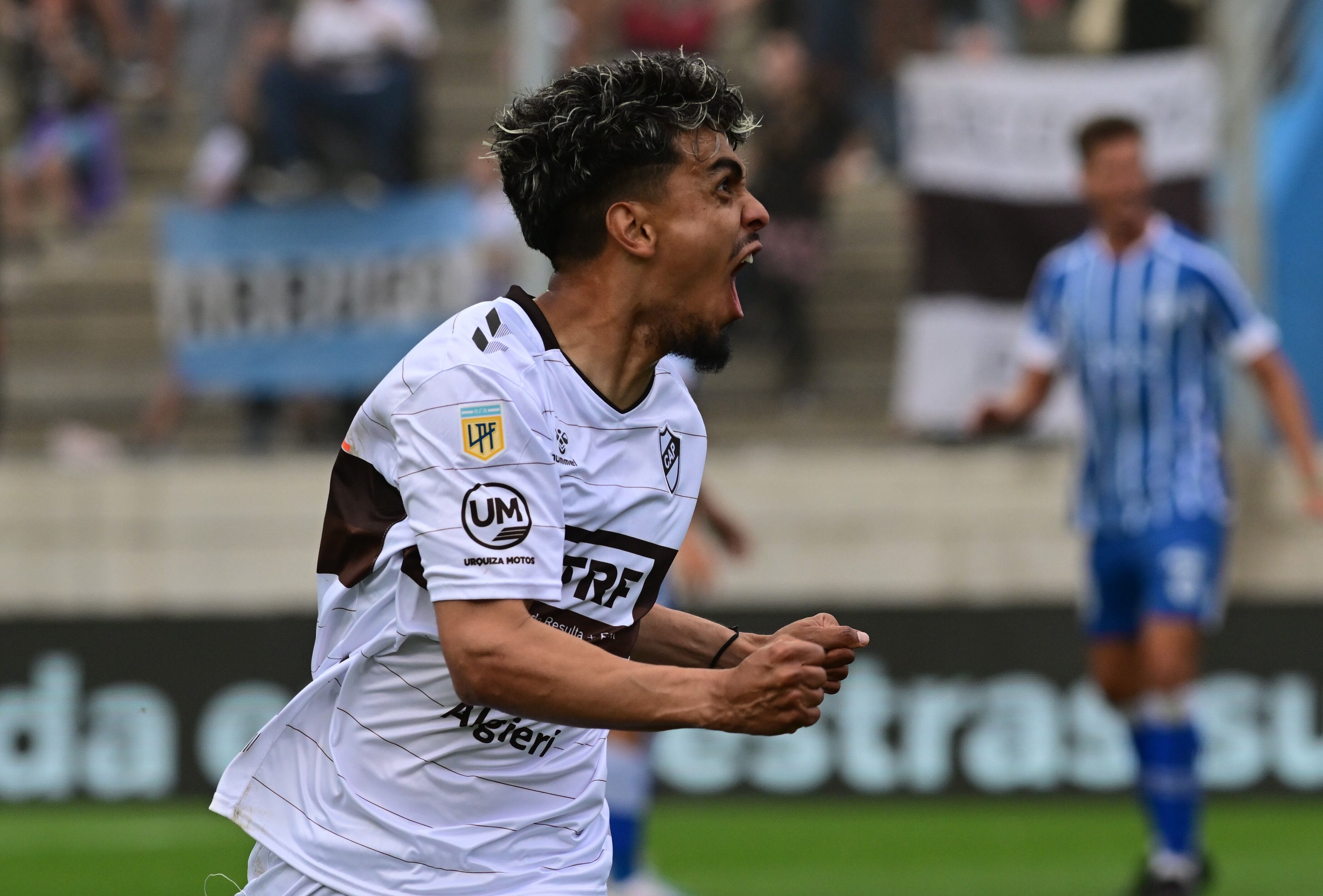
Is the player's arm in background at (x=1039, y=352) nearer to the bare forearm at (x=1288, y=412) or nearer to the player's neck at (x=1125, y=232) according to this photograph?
the player's neck at (x=1125, y=232)


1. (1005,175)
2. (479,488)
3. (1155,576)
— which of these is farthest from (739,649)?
(1005,175)

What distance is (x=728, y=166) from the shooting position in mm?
3068

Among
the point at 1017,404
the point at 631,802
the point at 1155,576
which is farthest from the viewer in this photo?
the point at 1017,404

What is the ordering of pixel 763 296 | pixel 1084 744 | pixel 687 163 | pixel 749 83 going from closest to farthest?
pixel 687 163 < pixel 1084 744 < pixel 763 296 < pixel 749 83

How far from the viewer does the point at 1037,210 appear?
10727mm

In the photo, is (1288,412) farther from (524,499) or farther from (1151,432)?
(524,499)

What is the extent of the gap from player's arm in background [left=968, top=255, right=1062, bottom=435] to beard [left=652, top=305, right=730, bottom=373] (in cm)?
473

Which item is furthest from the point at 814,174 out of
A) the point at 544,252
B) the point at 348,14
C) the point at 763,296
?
the point at 544,252

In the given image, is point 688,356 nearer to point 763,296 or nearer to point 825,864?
point 825,864

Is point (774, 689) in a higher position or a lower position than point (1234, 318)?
higher

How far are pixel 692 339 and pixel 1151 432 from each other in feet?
15.2

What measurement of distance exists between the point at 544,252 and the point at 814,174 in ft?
26.1

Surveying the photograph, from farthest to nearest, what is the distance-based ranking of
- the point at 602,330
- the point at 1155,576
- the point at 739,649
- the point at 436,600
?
the point at 1155,576
the point at 739,649
the point at 602,330
the point at 436,600

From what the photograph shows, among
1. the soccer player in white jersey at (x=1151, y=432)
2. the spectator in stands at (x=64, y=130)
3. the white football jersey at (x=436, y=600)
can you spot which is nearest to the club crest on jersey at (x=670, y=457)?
the white football jersey at (x=436, y=600)
